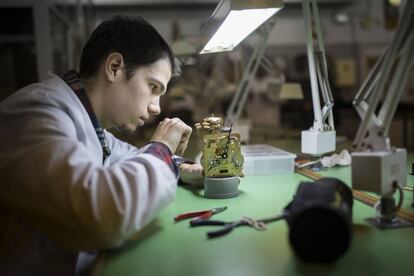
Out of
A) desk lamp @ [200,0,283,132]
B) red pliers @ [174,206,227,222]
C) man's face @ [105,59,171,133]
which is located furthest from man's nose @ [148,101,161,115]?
red pliers @ [174,206,227,222]

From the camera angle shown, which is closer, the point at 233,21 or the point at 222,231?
the point at 222,231

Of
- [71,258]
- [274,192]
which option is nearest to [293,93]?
[274,192]

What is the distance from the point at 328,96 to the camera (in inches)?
47.7

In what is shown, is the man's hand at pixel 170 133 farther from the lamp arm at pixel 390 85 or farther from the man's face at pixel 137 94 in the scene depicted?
the lamp arm at pixel 390 85

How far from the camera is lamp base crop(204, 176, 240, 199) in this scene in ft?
3.35

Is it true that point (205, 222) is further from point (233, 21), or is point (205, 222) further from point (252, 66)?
point (252, 66)

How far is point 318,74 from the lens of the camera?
1214mm

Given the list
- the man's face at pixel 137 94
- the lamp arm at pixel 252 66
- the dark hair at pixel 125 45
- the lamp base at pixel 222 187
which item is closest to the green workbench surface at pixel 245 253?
the lamp base at pixel 222 187

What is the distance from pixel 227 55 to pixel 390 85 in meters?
3.14

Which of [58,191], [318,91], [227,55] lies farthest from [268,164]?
[227,55]

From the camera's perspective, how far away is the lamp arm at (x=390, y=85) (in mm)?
696

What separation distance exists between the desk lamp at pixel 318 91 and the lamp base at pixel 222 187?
32 centimetres

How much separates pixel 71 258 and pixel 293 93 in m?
1.48

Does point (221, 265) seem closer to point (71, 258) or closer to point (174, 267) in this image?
point (174, 267)
